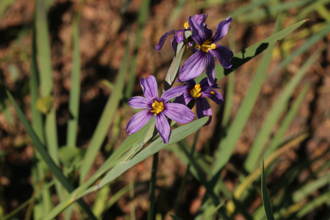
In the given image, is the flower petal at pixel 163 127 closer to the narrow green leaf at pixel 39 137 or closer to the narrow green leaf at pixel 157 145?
the narrow green leaf at pixel 157 145

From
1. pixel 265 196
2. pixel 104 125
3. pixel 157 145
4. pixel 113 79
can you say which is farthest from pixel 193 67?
pixel 113 79

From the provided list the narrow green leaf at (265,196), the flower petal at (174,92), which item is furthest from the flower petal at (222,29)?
the narrow green leaf at (265,196)

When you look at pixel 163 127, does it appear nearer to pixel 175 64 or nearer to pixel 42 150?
pixel 175 64

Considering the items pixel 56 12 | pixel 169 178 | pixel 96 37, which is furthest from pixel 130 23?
pixel 169 178

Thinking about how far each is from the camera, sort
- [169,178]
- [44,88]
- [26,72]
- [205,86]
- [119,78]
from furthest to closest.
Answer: [26,72] < [169,178] < [44,88] < [119,78] < [205,86]

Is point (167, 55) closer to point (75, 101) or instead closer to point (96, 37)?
point (96, 37)

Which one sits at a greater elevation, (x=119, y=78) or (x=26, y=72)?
(x=26, y=72)

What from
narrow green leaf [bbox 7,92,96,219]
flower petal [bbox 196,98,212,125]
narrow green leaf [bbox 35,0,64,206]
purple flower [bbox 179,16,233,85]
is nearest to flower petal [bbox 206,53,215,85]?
purple flower [bbox 179,16,233,85]
